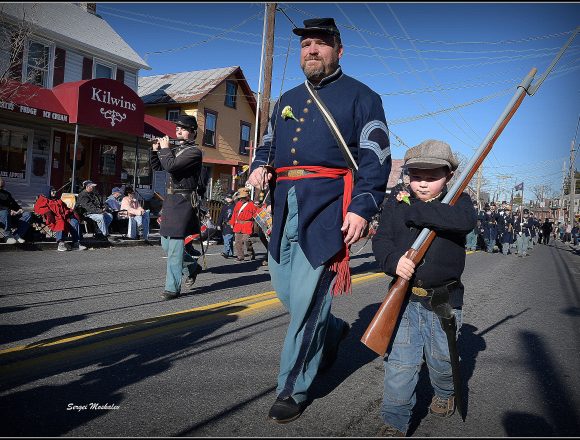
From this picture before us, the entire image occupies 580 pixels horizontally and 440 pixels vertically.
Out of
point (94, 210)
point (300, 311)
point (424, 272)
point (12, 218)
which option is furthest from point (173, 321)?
point (94, 210)

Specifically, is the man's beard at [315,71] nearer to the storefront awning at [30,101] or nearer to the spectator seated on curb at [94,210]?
the spectator seated on curb at [94,210]

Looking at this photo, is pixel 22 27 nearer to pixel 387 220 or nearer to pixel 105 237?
pixel 105 237

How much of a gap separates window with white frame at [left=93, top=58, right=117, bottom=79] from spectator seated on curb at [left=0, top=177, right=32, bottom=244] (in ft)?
38.3

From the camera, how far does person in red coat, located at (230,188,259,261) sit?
9898 mm

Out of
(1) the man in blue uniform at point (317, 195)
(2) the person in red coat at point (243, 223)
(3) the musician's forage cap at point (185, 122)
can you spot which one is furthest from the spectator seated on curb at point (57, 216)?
(1) the man in blue uniform at point (317, 195)

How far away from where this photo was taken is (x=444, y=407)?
2660 mm

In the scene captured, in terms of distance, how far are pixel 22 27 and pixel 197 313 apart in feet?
40.4

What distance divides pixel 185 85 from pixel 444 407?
27.5 m

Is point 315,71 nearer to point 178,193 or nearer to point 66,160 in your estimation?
point 178,193

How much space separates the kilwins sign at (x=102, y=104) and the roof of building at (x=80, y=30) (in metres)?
3.12

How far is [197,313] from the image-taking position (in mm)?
4652

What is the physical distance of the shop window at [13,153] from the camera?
1602 cm

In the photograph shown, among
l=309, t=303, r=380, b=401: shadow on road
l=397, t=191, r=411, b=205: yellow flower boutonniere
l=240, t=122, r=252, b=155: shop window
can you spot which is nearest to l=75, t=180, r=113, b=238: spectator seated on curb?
l=309, t=303, r=380, b=401: shadow on road

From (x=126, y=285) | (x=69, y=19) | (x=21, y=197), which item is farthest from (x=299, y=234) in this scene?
(x=69, y=19)
